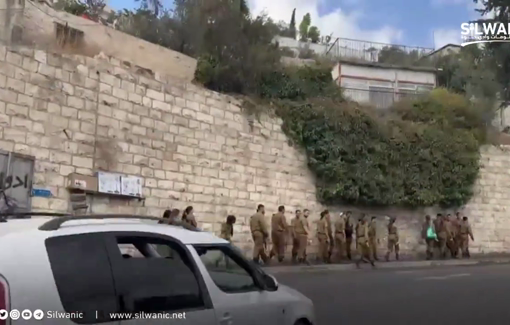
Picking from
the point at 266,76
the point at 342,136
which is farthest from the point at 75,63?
the point at 342,136

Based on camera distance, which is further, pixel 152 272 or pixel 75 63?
pixel 75 63

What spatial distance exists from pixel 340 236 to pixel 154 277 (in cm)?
1707

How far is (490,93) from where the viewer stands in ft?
93.5

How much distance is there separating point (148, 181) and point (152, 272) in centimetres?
1262

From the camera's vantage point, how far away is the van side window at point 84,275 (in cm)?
350

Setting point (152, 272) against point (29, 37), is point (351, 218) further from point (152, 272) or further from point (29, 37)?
point (152, 272)

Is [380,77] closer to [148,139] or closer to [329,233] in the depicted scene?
[329,233]

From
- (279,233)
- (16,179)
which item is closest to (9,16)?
(16,179)

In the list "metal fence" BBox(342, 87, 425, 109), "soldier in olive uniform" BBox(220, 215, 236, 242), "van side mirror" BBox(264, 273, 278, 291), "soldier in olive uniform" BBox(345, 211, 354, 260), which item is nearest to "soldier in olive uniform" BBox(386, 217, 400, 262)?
"soldier in olive uniform" BBox(345, 211, 354, 260)

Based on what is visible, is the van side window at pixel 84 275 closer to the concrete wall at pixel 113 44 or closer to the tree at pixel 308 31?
the concrete wall at pixel 113 44

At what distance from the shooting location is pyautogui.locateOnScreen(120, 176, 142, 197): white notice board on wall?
15.7 meters

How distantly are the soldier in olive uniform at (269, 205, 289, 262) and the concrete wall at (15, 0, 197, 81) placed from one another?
535 centimetres

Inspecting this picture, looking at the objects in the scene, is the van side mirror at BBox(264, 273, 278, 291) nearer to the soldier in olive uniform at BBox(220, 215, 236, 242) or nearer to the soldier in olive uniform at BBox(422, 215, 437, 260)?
the soldier in olive uniform at BBox(220, 215, 236, 242)

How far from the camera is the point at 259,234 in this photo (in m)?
17.9
